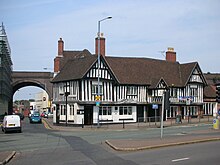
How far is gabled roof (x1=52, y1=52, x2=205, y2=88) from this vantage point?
1816 inches

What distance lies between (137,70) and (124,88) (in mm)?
4722

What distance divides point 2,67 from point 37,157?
45334 mm

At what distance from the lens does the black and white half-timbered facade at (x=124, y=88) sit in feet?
144

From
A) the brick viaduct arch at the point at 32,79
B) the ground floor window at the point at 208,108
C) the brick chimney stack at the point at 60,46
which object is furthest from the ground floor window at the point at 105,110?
the brick viaduct arch at the point at 32,79

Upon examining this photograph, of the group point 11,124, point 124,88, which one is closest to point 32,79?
point 124,88

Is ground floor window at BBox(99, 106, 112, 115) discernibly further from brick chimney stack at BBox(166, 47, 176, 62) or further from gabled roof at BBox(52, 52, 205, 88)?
brick chimney stack at BBox(166, 47, 176, 62)

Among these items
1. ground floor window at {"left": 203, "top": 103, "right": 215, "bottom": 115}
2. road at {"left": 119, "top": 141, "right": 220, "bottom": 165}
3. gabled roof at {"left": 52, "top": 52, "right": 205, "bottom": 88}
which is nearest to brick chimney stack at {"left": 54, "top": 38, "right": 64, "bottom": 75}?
gabled roof at {"left": 52, "top": 52, "right": 205, "bottom": 88}

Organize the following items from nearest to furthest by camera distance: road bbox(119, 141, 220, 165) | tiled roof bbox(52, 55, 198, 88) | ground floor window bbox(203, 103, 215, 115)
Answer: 1. road bbox(119, 141, 220, 165)
2. tiled roof bbox(52, 55, 198, 88)
3. ground floor window bbox(203, 103, 215, 115)

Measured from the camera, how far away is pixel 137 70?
5059 centimetres

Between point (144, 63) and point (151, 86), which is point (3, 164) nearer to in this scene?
point (151, 86)

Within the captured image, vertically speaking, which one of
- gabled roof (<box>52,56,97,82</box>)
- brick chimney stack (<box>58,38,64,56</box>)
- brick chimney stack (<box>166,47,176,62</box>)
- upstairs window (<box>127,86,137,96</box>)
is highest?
brick chimney stack (<box>58,38,64,56</box>)

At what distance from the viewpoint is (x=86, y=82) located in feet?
144

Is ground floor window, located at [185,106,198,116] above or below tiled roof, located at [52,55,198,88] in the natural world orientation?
below

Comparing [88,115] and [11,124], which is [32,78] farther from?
[11,124]
